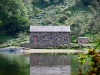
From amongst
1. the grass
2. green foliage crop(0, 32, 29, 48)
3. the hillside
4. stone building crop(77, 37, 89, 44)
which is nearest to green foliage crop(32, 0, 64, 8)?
the hillside

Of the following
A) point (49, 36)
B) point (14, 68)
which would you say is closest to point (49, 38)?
point (49, 36)

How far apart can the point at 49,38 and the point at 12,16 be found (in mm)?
13580

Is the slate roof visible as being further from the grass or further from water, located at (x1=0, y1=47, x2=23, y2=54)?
the grass

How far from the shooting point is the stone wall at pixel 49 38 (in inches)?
2972

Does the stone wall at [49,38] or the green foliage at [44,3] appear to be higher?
the green foliage at [44,3]

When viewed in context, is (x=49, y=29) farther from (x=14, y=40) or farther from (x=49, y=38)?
(x=14, y=40)

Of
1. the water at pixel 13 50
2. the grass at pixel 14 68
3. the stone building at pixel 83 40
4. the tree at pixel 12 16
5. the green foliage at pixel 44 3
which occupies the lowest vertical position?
the water at pixel 13 50

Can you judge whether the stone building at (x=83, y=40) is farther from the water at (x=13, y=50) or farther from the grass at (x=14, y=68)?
the grass at (x=14, y=68)

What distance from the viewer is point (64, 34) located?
76.3 meters

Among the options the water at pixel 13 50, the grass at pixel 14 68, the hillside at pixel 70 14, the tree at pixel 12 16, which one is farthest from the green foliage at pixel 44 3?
the grass at pixel 14 68

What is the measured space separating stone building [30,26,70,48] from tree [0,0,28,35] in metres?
9.54

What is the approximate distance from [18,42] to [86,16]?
19.5m

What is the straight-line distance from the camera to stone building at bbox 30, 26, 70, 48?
247ft

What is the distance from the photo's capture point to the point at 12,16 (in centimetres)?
8575
